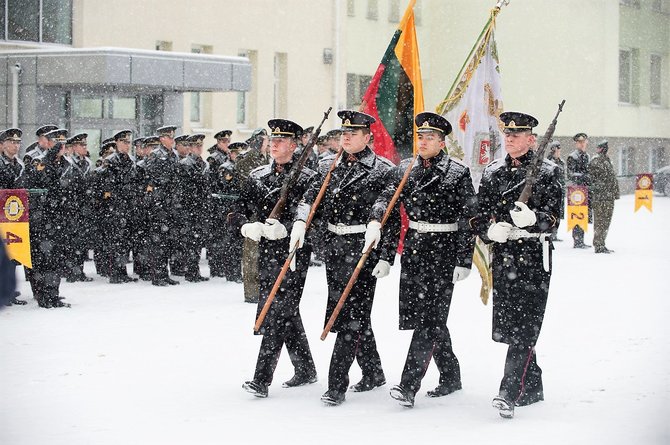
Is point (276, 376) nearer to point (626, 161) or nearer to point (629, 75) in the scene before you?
point (626, 161)

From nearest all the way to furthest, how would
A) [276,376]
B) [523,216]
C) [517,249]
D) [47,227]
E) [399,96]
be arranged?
[523,216]
[517,249]
[276,376]
[399,96]
[47,227]

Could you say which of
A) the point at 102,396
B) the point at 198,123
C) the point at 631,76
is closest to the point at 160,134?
the point at 102,396

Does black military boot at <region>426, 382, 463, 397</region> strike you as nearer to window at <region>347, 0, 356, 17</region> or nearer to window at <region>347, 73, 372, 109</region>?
window at <region>347, 0, 356, 17</region>

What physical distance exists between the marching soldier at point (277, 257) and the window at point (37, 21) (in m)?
15.3

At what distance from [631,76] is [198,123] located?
2039cm

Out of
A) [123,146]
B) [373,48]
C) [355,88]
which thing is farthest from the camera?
[355,88]

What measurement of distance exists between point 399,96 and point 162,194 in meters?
4.38

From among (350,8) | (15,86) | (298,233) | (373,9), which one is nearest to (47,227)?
(298,233)

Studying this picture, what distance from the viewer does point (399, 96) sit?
1173cm

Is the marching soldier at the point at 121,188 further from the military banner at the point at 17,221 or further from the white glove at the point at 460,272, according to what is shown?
the white glove at the point at 460,272

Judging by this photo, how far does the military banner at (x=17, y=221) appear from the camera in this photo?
12031 millimetres

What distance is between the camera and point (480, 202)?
7750 mm

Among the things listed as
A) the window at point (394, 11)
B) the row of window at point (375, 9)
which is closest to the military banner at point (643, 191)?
the row of window at point (375, 9)

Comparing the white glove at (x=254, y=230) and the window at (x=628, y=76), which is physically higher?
the window at (x=628, y=76)
